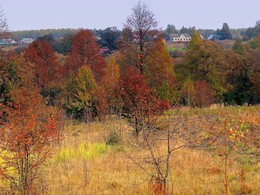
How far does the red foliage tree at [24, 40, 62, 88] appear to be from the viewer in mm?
29484

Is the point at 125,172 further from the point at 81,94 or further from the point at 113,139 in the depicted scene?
the point at 81,94

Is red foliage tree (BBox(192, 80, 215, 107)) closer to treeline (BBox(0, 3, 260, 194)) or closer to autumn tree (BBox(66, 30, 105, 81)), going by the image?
treeline (BBox(0, 3, 260, 194))

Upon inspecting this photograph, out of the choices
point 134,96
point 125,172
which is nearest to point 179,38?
point 134,96

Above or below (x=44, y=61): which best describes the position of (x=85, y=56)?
above

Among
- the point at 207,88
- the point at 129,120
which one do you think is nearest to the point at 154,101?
the point at 129,120

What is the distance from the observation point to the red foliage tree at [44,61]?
29484 mm

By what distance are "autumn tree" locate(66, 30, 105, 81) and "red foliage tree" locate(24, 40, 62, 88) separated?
1210 millimetres

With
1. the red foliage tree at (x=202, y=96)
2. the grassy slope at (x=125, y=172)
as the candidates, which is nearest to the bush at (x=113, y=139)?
the grassy slope at (x=125, y=172)

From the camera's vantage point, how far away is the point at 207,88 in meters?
26.2

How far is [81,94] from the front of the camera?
1988cm

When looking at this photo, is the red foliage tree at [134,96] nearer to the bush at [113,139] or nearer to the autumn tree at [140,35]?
the bush at [113,139]

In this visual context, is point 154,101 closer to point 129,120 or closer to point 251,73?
point 129,120

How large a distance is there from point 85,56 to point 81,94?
36.5ft

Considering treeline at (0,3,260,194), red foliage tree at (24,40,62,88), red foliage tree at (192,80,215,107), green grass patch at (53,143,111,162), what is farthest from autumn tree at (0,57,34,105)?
green grass patch at (53,143,111,162)
